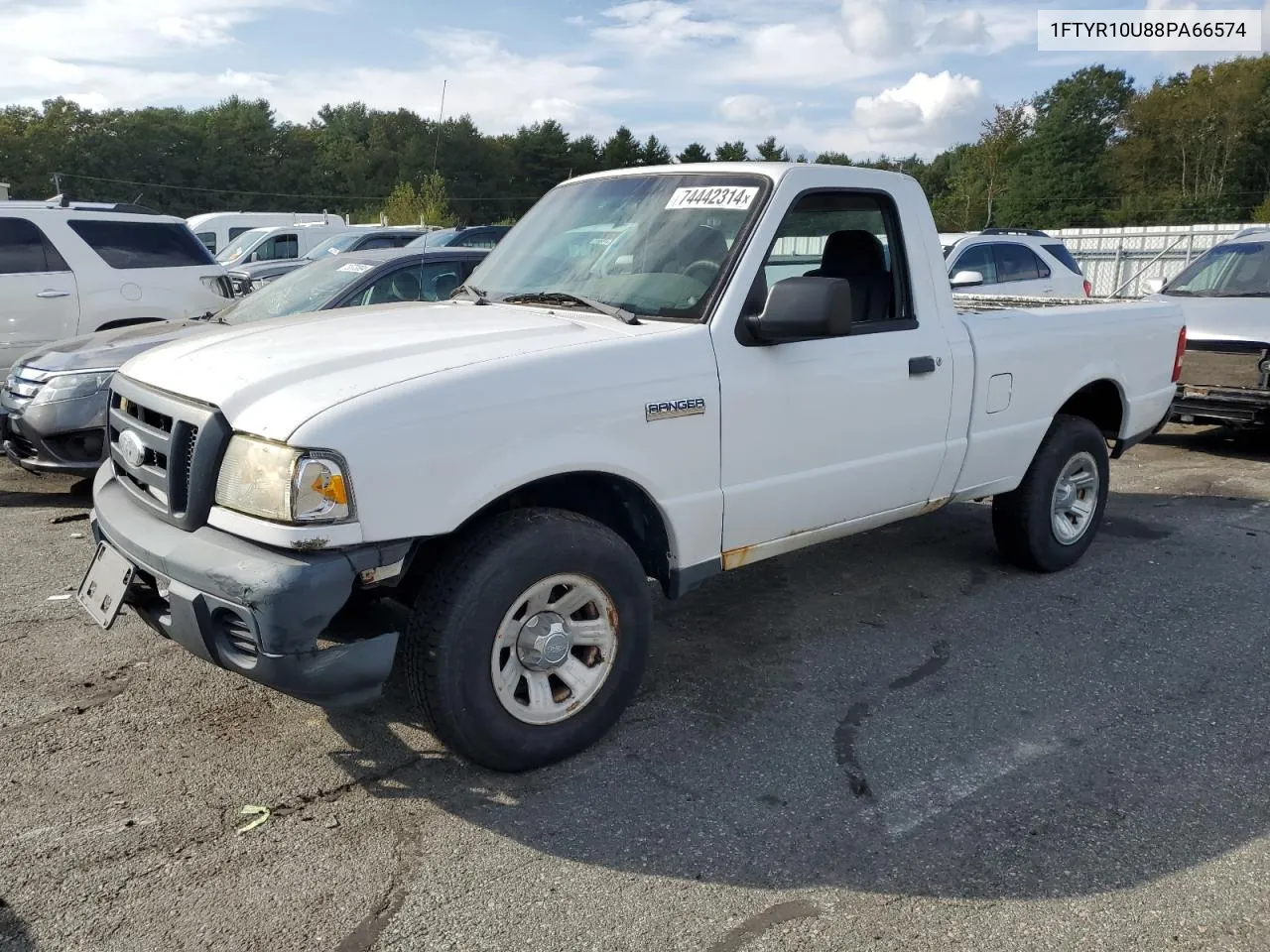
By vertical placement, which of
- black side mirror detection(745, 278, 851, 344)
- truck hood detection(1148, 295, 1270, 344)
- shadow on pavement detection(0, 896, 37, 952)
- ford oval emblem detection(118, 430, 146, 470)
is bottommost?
shadow on pavement detection(0, 896, 37, 952)

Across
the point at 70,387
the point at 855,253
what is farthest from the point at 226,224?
the point at 855,253

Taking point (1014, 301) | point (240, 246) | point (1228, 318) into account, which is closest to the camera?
point (1014, 301)

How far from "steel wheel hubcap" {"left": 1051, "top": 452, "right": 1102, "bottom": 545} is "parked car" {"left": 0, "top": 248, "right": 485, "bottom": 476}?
380 centimetres

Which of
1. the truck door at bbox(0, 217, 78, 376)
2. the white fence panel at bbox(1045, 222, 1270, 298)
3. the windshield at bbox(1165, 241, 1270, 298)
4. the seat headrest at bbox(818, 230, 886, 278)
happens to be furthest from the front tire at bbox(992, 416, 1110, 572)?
the white fence panel at bbox(1045, 222, 1270, 298)

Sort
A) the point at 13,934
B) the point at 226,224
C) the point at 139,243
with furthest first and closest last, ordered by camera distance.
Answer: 1. the point at 226,224
2. the point at 139,243
3. the point at 13,934

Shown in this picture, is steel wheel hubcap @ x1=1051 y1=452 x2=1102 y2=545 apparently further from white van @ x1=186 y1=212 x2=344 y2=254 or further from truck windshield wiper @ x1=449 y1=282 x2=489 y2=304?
white van @ x1=186 y1=212 x2=344 y2=254

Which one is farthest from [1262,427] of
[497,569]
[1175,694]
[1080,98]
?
[1080,98]

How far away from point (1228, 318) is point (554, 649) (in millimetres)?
7763

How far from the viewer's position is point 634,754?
3559 mm

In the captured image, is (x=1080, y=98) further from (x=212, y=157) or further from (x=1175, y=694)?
(x=1175, y=694)

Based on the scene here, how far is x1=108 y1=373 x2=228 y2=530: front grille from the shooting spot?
9.93ft

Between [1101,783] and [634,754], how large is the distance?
1.54 metres

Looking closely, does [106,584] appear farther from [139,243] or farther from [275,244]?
[275,244]

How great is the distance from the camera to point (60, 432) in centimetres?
634
